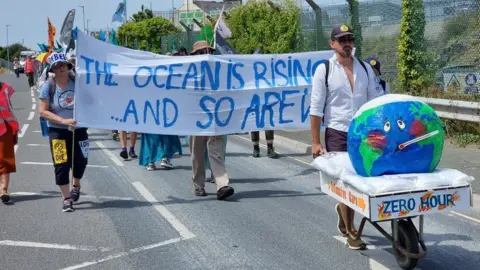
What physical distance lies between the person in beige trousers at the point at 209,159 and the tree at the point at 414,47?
688 cm

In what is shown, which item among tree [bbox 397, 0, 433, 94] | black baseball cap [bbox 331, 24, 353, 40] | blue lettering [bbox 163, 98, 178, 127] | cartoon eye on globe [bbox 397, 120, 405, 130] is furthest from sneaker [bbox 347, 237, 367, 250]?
tree [bbox 397, 0, 433, 94]

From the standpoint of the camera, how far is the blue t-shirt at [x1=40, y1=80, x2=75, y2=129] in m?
8.25

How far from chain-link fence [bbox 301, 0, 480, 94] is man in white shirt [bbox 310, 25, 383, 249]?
7.51 meters

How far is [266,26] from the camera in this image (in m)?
23.4

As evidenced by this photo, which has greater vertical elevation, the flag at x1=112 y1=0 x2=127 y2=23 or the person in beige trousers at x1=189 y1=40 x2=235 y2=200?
the flag at x1=112 y1=0 x2=127 y2=23

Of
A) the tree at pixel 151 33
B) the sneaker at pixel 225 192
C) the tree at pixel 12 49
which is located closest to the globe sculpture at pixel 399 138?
the sneaker at pixel 225 192

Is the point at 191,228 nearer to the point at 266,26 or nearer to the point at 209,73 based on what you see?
the point at 209,73

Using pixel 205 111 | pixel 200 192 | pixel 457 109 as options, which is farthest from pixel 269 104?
pixel 457 109

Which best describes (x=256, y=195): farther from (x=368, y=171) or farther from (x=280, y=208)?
(x=368, y=171)

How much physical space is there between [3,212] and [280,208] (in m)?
3.40

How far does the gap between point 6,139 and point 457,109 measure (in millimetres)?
7964

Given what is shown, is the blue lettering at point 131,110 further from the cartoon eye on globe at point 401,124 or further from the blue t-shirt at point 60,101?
the cartoon eye on globe at point 401,124

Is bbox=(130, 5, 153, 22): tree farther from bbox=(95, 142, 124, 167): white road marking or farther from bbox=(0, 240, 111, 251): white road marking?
bbox=(0, 240, 111, 251): white road marking

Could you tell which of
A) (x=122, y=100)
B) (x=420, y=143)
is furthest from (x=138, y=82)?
(x=420, y=143)
